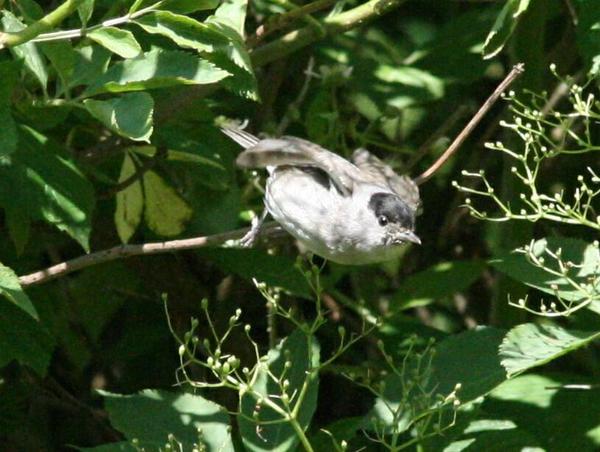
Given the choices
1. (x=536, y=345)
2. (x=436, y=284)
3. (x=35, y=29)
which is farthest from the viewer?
(x=436, y=284)

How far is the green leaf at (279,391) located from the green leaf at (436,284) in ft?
3.54

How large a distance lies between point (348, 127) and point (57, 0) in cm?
108

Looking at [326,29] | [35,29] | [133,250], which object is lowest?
[133,250]

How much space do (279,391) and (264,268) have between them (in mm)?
729

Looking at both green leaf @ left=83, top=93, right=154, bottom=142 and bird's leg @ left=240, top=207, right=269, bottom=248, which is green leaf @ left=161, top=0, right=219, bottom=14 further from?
bird's leg @ left=240, top=207, right=269, bottom=248

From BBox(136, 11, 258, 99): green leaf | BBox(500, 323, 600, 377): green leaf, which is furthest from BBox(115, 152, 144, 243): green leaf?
BBox(500, 323, 600, 377): green leaf

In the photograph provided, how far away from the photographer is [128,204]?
141 inches

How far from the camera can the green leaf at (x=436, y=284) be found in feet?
13.5

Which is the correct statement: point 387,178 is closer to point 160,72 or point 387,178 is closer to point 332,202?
point 332,202

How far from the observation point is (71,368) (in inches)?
181

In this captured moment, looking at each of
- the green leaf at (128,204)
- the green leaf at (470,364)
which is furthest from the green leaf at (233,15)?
the green leaf at (470,364)

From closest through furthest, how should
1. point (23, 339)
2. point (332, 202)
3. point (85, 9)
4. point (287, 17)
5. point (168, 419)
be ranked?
point (85, 9)
point (168, 419)
point (23, 339)
point (287, 17)
point (332, 202)

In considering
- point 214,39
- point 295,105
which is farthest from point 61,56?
point 295,105

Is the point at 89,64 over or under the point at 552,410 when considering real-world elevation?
over
